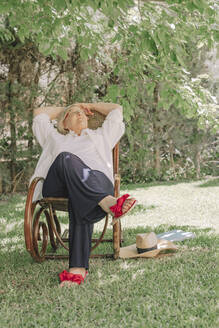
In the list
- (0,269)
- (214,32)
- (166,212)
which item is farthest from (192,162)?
(0,269)

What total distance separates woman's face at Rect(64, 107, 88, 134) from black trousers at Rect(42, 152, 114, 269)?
0.47 metres

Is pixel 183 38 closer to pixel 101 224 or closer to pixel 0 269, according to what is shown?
pixel 101 224

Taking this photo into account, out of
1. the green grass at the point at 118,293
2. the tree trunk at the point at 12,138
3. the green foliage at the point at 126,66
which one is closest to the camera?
the green grass at the point at 118,293

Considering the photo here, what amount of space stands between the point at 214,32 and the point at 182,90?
0.70 m

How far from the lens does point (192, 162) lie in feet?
25.0

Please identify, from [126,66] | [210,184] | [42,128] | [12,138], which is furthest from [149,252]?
[210,184]

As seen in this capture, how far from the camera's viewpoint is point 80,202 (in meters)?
2.30

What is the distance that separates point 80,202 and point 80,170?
8.5 inches

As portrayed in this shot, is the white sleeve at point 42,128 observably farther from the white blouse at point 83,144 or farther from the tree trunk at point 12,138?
the tree trunk at point 12,138

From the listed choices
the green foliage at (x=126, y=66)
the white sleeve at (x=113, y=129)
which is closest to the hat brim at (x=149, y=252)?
the white sleeve at (x=113, y=129)

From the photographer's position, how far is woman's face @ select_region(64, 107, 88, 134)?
2.85 meters

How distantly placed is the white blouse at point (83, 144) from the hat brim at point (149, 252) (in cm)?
56

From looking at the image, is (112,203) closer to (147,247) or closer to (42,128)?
(147,247)

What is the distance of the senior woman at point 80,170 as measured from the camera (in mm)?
2275
